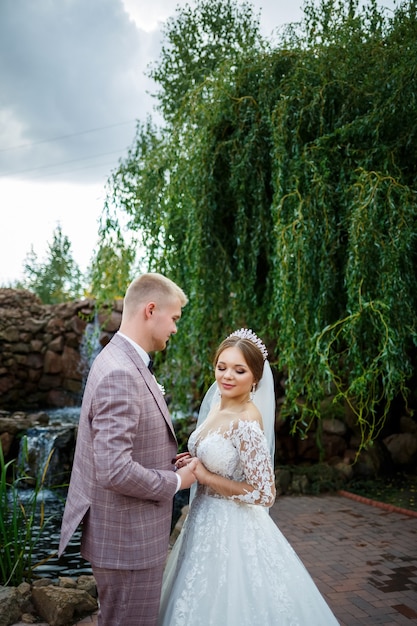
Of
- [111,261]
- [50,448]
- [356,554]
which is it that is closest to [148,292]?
[356,554]

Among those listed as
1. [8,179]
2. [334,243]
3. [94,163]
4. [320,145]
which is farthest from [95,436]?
[8,179]

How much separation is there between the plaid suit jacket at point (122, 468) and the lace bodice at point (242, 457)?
0.27 meters

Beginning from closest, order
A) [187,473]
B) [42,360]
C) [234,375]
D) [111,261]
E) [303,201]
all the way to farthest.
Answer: [187,473], [234,375], [303,201], [111,261], [42,360]

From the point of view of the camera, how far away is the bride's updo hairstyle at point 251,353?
8.29ft

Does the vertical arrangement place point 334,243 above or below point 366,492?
above

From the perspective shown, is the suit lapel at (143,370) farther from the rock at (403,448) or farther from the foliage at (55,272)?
the foliage at (55,272)

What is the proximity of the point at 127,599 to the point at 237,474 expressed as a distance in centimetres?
66

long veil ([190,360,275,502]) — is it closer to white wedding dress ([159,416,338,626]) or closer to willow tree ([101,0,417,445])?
white wedding dress ([159,416,338,626])

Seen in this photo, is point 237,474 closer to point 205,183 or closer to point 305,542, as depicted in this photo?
point 305,542

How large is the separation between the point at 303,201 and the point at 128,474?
3550 mm

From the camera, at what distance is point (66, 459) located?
8445mm

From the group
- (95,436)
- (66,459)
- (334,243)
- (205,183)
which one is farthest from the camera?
(66,459)

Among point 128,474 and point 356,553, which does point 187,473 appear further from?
point 356,553

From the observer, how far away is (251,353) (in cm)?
254
